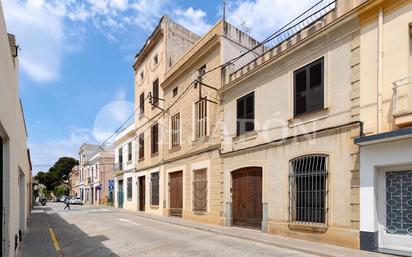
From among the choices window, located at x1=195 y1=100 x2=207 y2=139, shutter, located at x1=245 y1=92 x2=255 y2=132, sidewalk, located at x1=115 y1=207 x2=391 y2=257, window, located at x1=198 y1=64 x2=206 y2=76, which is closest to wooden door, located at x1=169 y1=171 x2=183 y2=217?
window, located at x1=195 y1=100 x2=207 y2=139

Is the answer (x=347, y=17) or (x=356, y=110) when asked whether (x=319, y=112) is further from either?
(x=347, y=17)

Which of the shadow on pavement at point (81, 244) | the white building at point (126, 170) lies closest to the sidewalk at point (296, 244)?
the shadow on pavement at point (81, 244)

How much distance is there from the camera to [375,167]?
32.0ft

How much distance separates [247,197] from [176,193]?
763cm

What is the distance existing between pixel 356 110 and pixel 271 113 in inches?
155

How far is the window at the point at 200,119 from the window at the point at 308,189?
7.01 metres

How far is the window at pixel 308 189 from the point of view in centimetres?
1148

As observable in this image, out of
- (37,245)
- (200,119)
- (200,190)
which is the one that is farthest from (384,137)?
(200,119)

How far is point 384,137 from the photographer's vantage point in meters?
9.10

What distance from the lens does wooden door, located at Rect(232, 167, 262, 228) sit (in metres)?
14.6

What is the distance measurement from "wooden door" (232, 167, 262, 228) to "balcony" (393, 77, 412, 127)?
628 centimetres

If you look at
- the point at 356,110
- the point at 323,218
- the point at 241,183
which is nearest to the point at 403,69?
the point at 356,110

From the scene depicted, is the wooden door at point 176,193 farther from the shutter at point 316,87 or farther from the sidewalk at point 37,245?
the shutter at point 316,87

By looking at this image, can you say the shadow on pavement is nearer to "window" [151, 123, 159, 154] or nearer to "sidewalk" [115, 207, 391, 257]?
"sidewalk" [115, 207, 391, 257]
